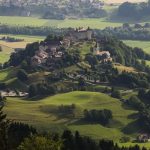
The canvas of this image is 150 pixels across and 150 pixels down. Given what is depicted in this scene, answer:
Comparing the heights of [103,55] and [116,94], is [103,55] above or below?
above

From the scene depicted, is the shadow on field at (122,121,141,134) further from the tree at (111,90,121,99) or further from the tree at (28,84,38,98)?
the tree at (28,84,38,98)

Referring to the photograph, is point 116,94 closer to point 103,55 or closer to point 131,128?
point 131,128

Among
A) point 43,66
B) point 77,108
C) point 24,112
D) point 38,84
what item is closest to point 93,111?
point 77,108

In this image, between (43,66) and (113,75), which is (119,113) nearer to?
(113,75)

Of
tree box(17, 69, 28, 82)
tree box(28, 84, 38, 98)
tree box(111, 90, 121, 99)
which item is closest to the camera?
tree box(111, 90, 121, 99)

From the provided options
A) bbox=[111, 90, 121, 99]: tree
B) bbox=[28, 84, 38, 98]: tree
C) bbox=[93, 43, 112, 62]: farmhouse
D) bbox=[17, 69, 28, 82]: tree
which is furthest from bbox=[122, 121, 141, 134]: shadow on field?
bbox=[93, 43, 112, 62]: farmhouse

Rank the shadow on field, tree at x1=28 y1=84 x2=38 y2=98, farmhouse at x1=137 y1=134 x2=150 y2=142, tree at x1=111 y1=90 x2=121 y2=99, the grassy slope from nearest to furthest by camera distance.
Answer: farmhouse at x1=137 y1=134 x2=150 y2=142, the grassy slope, the shadow on field, tree at x1=111 y1=90 x2=121 y2=99, tree at x1=28 y1=84 x2=38 y2=98

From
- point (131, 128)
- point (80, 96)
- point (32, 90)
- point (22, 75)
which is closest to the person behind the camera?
point (131, 128)

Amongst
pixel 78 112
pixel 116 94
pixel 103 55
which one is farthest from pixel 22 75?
pixel 78 112

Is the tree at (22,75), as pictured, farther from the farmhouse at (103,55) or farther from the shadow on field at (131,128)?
the shadow on field at (131,128)
